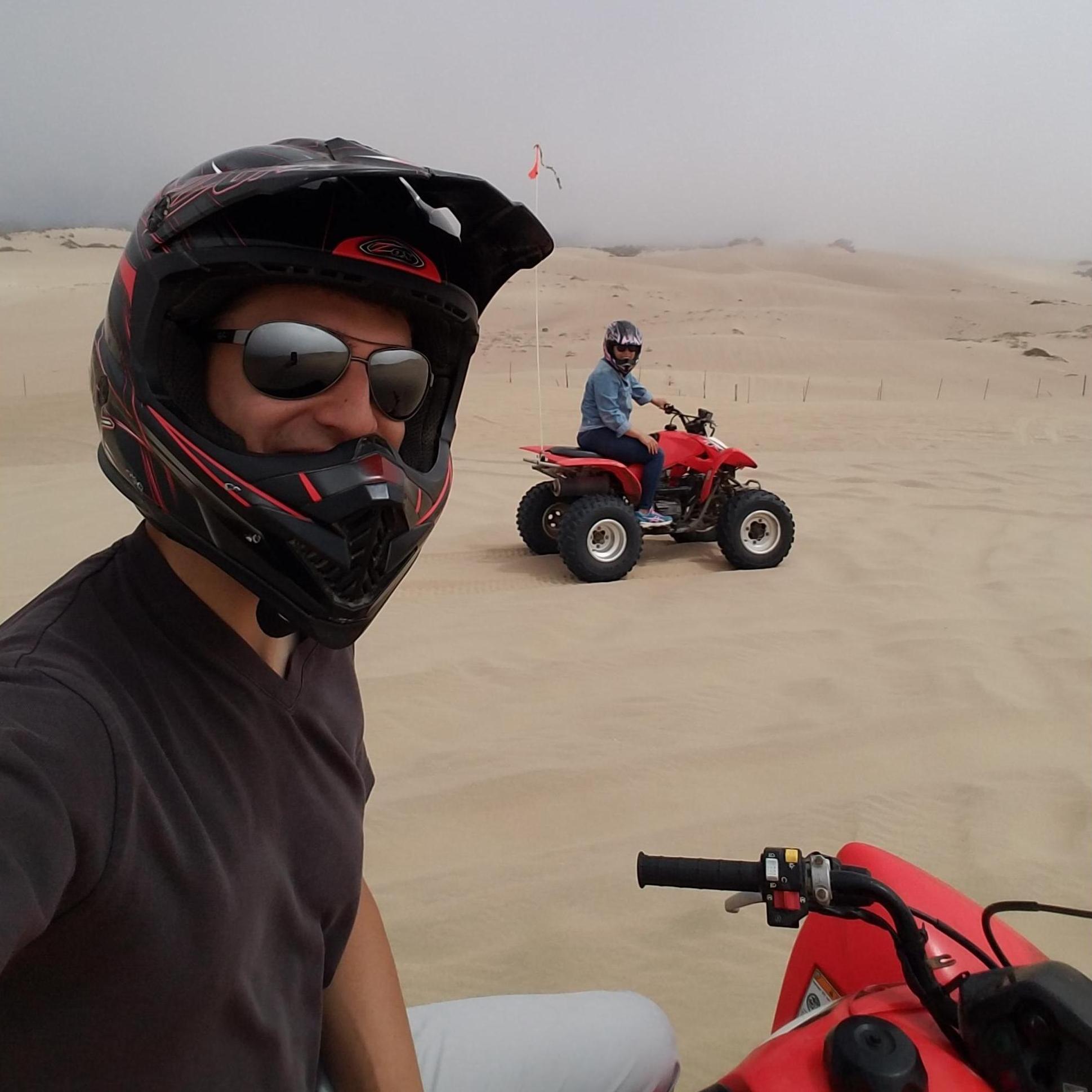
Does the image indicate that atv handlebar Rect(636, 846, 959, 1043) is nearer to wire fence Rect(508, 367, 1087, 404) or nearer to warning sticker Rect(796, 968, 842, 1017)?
warning sticker Rect(796, 968, 842, 1017)

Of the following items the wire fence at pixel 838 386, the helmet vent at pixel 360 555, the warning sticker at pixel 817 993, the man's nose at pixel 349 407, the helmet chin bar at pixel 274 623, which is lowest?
the wire fence at pixel 838 386

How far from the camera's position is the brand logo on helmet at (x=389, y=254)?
1.19 metres

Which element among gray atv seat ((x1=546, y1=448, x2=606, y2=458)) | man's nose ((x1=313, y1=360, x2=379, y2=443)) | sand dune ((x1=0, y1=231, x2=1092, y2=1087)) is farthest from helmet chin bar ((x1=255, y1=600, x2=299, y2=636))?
gray atv seat ((x1=546, y1=448, x2=606, y2=458))

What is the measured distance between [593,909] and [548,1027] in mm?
971

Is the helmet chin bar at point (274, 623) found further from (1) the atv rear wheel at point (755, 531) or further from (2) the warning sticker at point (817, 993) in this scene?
(1) the atv rear wheel at point (755, 531)

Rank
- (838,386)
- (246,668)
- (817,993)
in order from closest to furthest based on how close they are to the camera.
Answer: (246,668) < (817,993) < (838,386)

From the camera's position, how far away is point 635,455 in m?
5.78

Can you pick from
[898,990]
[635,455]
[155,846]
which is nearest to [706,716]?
[898,990]

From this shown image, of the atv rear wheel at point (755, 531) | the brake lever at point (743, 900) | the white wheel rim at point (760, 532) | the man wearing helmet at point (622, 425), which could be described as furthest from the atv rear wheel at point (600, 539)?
the brake lever at point (743, 900)

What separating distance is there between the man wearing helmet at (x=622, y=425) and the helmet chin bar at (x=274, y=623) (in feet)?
14.8

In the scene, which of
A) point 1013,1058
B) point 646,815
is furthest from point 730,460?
point 1013,1058

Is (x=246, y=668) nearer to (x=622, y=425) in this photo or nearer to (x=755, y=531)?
(x=622, y=425)

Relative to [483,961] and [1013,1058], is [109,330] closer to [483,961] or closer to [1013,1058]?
[1013,1058]

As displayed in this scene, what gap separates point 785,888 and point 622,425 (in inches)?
187
